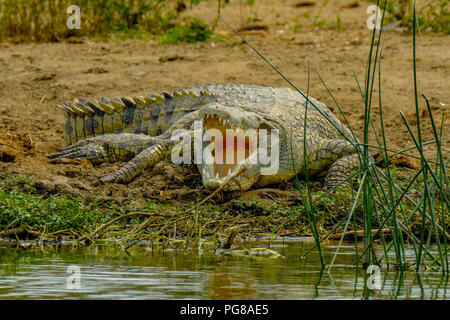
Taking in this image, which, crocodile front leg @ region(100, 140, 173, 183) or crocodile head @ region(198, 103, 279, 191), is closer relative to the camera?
crocodile head @ region(198, 103, 279, 191)

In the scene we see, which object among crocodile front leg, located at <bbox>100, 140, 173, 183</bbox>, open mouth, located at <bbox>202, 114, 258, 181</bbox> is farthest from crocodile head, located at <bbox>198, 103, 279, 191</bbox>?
crocodile front leg, located at <bbox>100, 140, 173, 183</bbox>

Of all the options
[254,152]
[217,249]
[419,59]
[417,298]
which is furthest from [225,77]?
[417,298]

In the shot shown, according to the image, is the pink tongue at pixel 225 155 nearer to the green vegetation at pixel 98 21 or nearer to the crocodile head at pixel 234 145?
the crocodile head at pixel 234 145

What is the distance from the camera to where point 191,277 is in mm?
3920

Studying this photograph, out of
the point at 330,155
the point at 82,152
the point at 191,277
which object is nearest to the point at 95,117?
the point at 82,152

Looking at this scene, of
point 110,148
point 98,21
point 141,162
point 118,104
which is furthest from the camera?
point 98,21

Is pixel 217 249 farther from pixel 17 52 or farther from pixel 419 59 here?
pixel 17 52

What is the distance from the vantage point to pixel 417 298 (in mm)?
3508

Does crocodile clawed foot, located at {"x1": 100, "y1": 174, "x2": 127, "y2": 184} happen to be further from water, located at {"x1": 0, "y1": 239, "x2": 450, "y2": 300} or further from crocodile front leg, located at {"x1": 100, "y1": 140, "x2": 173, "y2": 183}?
water, located at {"x1": 0, "y1": 239, "x2": 450, "y2": 300}

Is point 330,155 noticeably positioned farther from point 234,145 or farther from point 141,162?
point 141,162

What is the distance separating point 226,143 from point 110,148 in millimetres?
1685

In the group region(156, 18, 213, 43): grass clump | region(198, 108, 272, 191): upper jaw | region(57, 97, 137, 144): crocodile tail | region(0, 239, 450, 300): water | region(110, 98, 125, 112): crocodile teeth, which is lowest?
region(0, 239, 450, 300): water

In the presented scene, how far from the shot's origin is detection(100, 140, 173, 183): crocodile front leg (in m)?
6.78

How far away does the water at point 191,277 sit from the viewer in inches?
139
